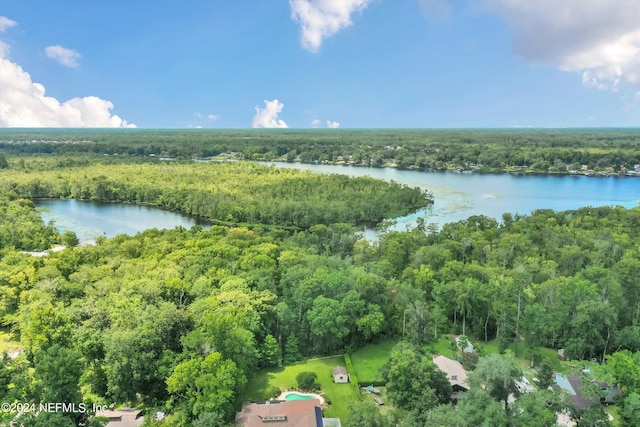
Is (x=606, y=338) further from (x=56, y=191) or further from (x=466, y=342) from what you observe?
(x=56, y=191)

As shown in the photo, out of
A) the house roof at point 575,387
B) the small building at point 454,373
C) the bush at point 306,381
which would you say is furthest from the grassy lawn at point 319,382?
the house roof at point 575,387

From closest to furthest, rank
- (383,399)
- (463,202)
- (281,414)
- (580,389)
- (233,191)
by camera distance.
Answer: (281,414), (580,389), (383,399), (233,191), (463,202)

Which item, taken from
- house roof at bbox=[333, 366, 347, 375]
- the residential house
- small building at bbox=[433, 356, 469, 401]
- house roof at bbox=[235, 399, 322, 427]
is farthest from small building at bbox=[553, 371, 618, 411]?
house roof at bbox=[235, 399, 322, 427]

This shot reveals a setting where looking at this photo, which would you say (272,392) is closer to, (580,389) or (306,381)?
(306,381)

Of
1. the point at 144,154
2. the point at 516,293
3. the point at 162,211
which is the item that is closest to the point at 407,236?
the point at 516,293

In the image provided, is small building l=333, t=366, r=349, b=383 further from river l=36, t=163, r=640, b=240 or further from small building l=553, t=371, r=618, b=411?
river l=36, t=163, r=640, b=240

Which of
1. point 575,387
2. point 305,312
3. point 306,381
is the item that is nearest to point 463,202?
point 305,312
